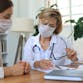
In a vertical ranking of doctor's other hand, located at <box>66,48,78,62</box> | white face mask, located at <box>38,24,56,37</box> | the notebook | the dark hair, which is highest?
the dark hair

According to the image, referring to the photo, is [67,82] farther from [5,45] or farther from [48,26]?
[5,45]

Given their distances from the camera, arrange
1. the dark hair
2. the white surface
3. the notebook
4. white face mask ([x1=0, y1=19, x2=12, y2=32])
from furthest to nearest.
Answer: the white surface → white face mask ([x1=0, y1=19, x2=12, y2=32]) → the dark hair → the notebook

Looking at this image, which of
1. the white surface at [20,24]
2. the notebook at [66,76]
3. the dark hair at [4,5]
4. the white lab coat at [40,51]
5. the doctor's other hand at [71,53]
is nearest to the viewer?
the notebook at [66,76]

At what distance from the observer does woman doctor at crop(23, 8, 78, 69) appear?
7.13 ft

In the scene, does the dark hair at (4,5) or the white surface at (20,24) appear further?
the white surface at (20,24)

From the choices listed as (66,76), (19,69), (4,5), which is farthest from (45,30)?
(66,76)

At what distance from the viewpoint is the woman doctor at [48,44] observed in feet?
7.13

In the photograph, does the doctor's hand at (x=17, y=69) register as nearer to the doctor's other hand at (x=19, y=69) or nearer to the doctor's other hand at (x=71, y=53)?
the doctor's other hand at (x=19, y=69)

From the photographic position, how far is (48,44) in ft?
7.45

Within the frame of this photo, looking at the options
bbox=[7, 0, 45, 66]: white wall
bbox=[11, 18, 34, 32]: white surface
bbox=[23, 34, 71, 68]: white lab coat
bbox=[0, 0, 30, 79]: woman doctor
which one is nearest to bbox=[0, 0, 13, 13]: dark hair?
bbox=[0, 0, 30, 79]: woman doctor

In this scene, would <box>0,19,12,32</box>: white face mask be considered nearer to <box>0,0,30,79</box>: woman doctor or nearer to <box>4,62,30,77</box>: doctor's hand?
<box>0,0,30,79</box>: woman doctor

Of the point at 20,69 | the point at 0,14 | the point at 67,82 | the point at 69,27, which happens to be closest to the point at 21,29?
the point at 69,27

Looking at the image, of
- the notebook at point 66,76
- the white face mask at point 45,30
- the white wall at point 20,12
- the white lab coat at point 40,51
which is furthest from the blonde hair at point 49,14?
the white wall at point 20,12

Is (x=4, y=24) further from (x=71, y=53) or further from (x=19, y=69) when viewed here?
(x=71, y=53)
